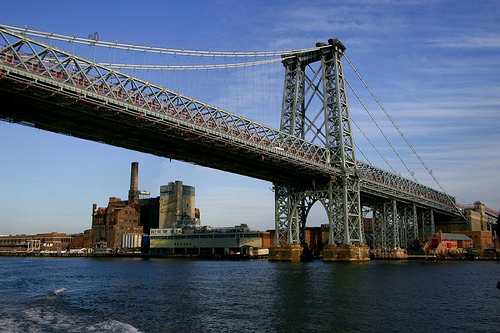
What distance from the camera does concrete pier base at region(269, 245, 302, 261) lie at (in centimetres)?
8967

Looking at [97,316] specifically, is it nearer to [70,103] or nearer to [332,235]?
[70,103]

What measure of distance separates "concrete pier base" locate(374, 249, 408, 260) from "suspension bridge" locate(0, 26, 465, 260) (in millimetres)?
1219

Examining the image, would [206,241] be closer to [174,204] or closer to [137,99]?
[174,204]

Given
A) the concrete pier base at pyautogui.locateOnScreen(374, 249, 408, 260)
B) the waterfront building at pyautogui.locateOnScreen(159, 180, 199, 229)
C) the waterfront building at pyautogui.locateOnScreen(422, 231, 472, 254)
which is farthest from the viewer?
the waterfront building at pyautogui.locateOnScreen(159, 180, 199, 229)

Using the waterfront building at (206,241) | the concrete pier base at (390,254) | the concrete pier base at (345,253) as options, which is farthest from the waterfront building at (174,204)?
the concrete pier base at (345,253)

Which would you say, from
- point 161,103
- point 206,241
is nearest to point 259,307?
point 161,103

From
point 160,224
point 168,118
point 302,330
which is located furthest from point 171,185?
point 302,330

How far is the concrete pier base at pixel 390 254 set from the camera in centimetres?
11188

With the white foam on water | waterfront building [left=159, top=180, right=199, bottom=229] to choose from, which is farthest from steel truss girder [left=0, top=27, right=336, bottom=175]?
waterfront building [left=159, top=180, right=199, bottom=229]

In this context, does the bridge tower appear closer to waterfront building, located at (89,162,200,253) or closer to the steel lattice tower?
the steel lattice tower

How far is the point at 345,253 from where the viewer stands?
271 ft

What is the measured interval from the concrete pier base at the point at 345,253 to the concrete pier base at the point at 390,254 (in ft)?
95.6

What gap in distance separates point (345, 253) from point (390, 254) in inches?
1370

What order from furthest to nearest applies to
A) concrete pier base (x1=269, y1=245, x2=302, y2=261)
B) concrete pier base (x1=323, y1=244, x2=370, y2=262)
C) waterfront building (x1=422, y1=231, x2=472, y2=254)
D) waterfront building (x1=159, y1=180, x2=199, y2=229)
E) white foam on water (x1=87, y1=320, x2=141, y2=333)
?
1. waterfront building (x1=159, y1=180, x2=199, y2=229)
2. waterfront building (x1=422, y1=231, x2=472, y2=254)
3. concrete pier base (x1=269, y1=245, x2=302, y2=261)
4. concrete pier base (x1=323, y1=244, x2=370, y2=262)
5. white foam on water (x1=87, y1=320, x2=141, y2=333)
